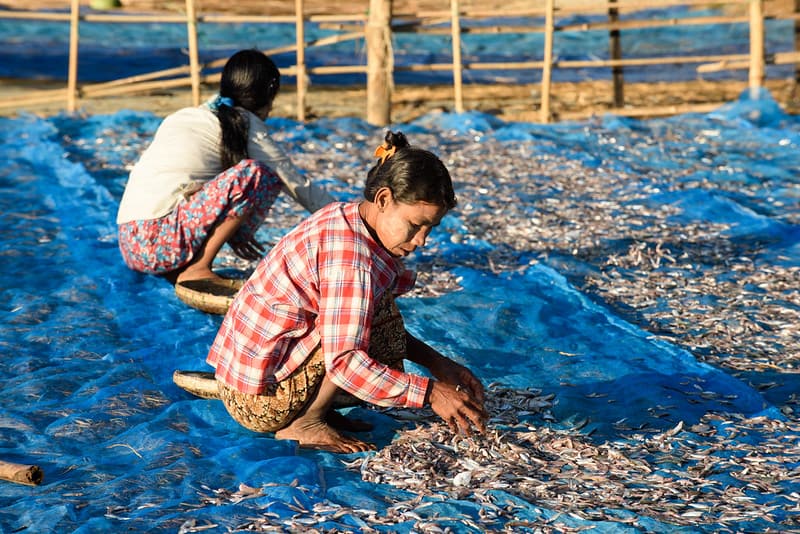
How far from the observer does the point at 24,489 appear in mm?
2463

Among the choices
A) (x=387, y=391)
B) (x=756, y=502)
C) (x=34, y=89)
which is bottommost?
(x=756, y=502)

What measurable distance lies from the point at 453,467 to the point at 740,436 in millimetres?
873

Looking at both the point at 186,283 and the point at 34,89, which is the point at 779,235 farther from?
the point at 34,89

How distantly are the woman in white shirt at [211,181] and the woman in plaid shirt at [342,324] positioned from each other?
3.95 feet

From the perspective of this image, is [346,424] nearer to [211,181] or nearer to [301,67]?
[211,181]

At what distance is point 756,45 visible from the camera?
7.52 meters

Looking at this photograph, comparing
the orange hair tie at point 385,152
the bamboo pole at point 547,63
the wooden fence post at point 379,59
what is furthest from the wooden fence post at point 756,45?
the orange hair tie at point 385,152

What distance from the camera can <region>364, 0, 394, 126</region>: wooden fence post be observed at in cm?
732

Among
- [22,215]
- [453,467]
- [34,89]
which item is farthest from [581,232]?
[34,89]

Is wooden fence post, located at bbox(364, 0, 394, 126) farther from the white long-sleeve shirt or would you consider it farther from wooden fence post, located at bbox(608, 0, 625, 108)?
the white long-sleeve shirt

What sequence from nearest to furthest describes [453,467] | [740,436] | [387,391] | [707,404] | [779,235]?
[387,391]
[453,467]
[740,436]
[707,404]
[779,235]

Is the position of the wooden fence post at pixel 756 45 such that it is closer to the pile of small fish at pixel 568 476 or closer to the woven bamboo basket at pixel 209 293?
the woven bamboo basket at pixel 209 293

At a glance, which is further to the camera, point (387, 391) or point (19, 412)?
point (19, 412)

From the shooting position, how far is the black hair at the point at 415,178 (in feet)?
7.82
